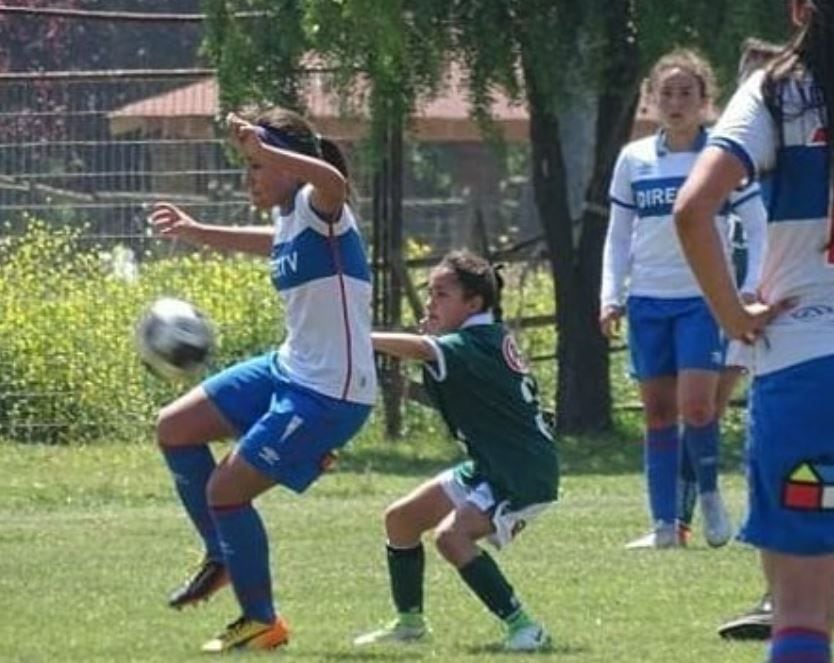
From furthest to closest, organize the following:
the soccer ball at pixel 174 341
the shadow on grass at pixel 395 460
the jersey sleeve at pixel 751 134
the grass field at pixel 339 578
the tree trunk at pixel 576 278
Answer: the tree trunk at pixel 576 278, the shadow on grass at pixel 395 460, the soccer ball at pixel 174 341, the grass field at pixel 339 578, the jersey sleeve at pixel 751 134

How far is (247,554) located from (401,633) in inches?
22.0

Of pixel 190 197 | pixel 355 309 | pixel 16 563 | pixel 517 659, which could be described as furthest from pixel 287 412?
pixel 190 197

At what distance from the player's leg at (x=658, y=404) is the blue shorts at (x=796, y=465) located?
5.63m

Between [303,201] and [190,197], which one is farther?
[190,197]

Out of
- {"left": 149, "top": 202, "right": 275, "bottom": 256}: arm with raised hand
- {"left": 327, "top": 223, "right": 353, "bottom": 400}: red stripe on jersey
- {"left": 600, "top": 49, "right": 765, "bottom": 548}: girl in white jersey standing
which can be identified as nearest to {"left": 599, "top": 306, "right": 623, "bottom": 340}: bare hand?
{"left": 600, "top": 49, "right": 765, "bottom": 548}: girl in white jersey standing

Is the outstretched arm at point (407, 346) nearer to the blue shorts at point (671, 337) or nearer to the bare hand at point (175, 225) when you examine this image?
the bare hand at point (175, 225)

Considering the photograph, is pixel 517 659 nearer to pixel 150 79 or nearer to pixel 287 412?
pixel 287 412

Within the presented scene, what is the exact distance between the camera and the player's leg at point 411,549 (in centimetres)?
875

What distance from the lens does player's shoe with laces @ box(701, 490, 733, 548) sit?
450 inches

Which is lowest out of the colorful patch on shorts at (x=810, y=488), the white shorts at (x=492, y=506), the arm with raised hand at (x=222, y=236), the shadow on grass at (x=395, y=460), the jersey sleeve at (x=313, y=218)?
the shadow on grass at (x=395, y=460)

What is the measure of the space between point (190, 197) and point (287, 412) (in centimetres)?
891

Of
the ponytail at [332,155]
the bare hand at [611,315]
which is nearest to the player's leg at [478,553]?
the ponytail at [332,155]

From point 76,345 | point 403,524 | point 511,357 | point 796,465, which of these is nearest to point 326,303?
point 511,357

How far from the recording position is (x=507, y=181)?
38.0 metres
